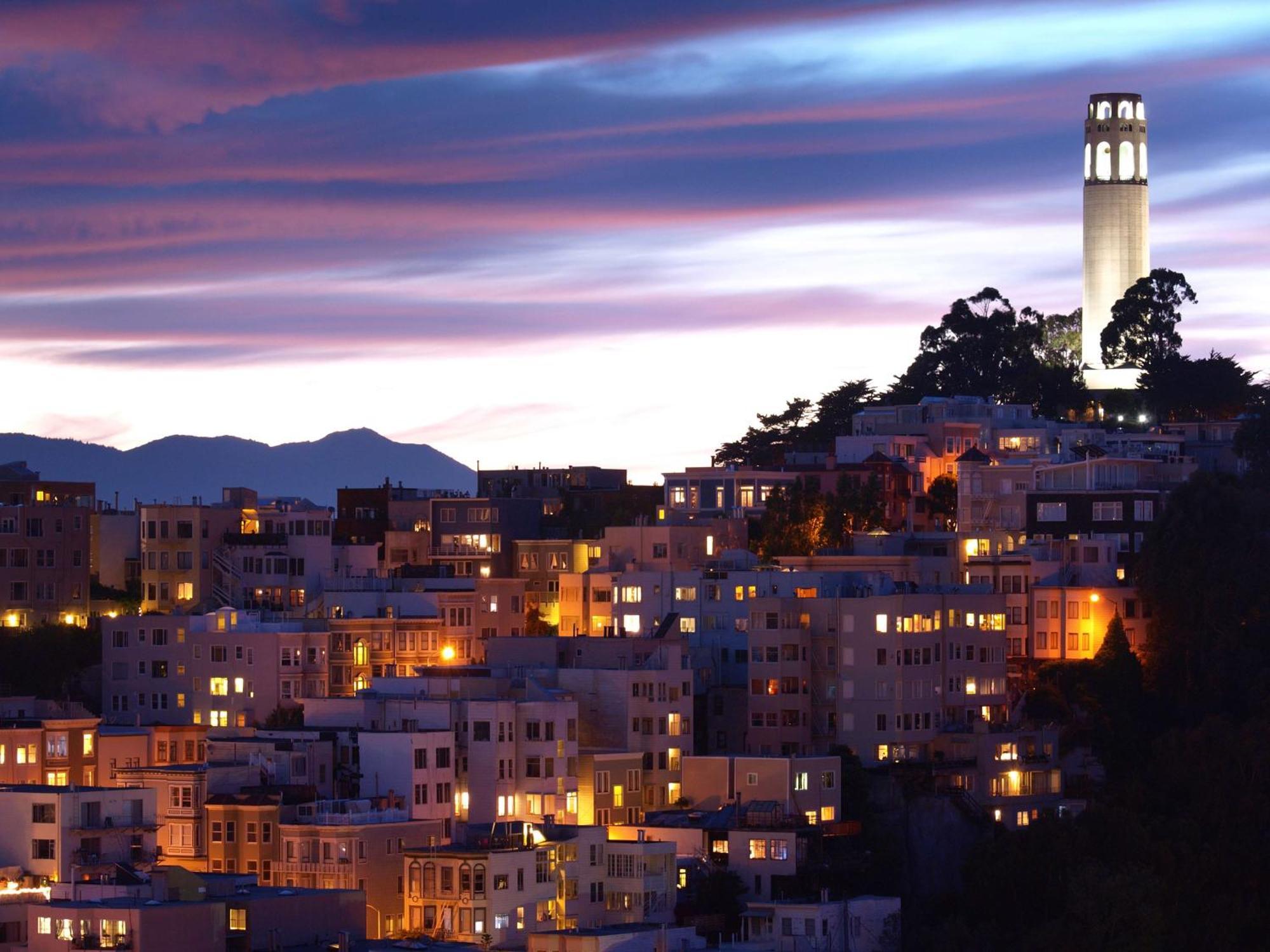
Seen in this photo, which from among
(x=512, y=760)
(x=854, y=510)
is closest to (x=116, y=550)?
(x=854, y=510)

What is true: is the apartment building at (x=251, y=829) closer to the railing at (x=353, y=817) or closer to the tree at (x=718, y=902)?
the railing at (x=353, y=817)

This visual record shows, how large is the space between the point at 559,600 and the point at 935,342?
33330 millimetres

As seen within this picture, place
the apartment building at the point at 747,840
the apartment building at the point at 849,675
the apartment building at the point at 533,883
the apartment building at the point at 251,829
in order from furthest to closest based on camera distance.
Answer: the apartment building at the point at 849,675
the apartment building at the point at 747,840
the apartment building at the point at 251,829
the apartment building at the point at 533,883

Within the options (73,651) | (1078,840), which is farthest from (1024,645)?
(73,651)

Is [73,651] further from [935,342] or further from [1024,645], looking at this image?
[935,342]

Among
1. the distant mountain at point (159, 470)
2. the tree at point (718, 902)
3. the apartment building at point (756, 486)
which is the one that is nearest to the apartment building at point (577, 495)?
the apartment building at point (756, 486)

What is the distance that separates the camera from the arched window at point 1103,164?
128250mm

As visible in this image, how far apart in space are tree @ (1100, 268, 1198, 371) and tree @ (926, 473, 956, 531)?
1966 cm

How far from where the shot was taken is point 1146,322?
123250 millimetres

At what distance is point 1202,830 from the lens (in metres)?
79.9

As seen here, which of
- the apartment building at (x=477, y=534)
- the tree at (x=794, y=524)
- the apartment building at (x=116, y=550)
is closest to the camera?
the tree at (x=794, y=524)

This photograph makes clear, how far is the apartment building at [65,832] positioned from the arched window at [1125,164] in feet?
224

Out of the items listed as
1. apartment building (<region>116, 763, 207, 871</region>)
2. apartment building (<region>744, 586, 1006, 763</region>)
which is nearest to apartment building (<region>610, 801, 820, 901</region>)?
apartment building (<region>744, 586, 1006, 763</region>)

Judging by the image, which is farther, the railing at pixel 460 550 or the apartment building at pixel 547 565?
the railing at pixel 460 550
